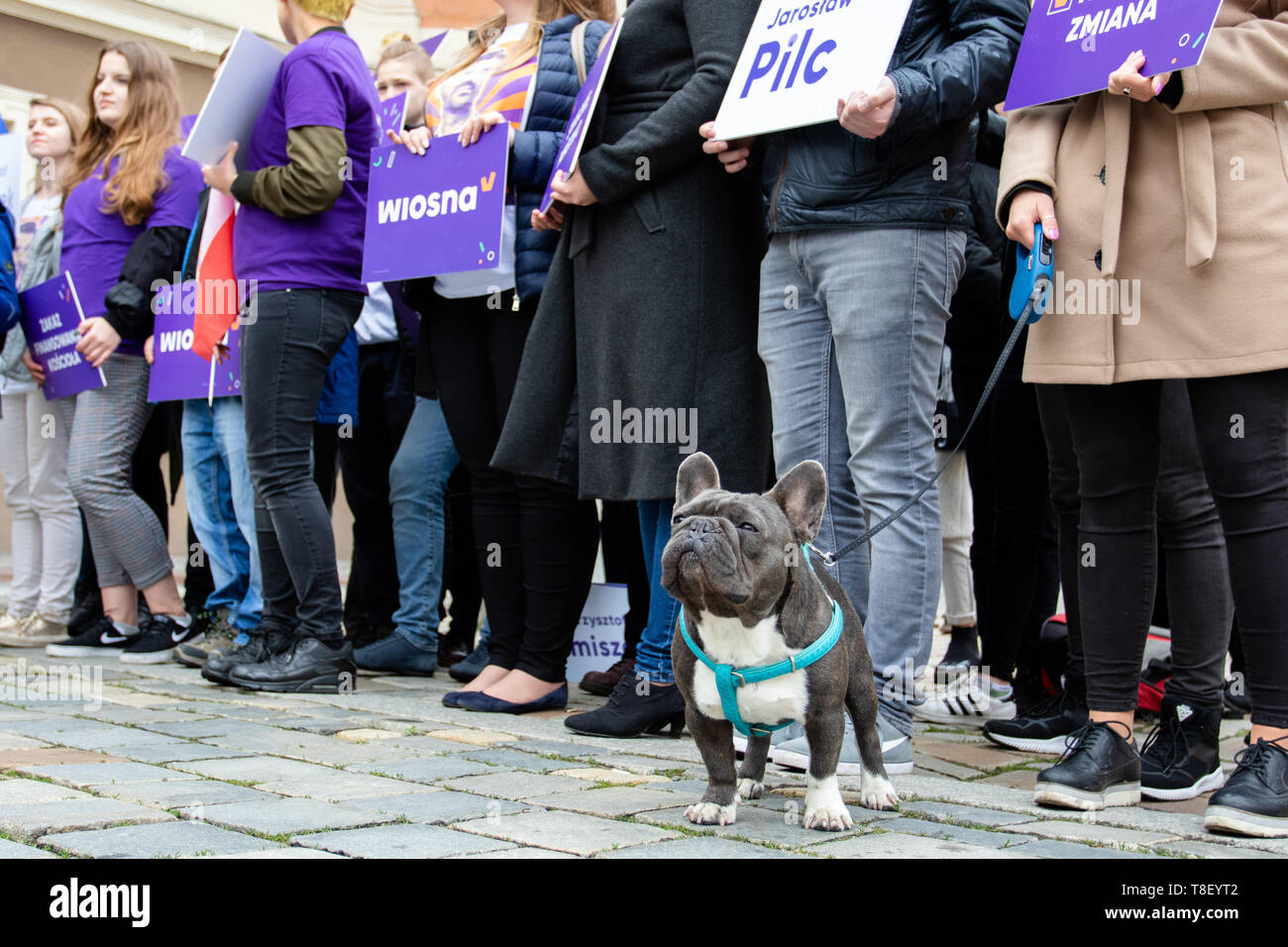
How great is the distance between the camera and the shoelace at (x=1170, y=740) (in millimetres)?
3238

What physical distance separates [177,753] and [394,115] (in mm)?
2481

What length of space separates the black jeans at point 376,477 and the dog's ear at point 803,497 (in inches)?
130

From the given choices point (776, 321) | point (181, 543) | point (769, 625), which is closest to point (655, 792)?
point (769, 625)

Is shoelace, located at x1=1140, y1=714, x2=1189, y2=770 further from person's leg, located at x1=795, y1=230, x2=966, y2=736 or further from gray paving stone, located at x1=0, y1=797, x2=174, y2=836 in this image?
gray paving stone, located at x1=0, y1=797, x2=174, y2=836

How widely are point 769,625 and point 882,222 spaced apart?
1.21 meters

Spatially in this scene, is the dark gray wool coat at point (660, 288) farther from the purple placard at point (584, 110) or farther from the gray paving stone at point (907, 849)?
the gray paving stone at point (907, 849)

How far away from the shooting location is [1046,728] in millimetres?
3992

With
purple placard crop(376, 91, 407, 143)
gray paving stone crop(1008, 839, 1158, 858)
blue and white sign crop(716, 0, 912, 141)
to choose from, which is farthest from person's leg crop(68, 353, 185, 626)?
gray paving stone crop(1008, 839, 1158, 858)

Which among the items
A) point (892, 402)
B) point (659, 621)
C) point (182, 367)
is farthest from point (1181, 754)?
point (182, 367)

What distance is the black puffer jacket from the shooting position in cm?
329

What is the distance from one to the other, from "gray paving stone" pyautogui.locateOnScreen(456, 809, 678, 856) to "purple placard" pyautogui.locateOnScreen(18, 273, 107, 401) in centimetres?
385

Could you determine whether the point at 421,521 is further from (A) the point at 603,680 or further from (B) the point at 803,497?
(B) the point at 803,497

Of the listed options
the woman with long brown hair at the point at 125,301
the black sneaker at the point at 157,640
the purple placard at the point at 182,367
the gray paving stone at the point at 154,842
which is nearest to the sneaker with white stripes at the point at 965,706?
the gray paving stone at the point at 154,842

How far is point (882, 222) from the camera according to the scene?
3.44 m
